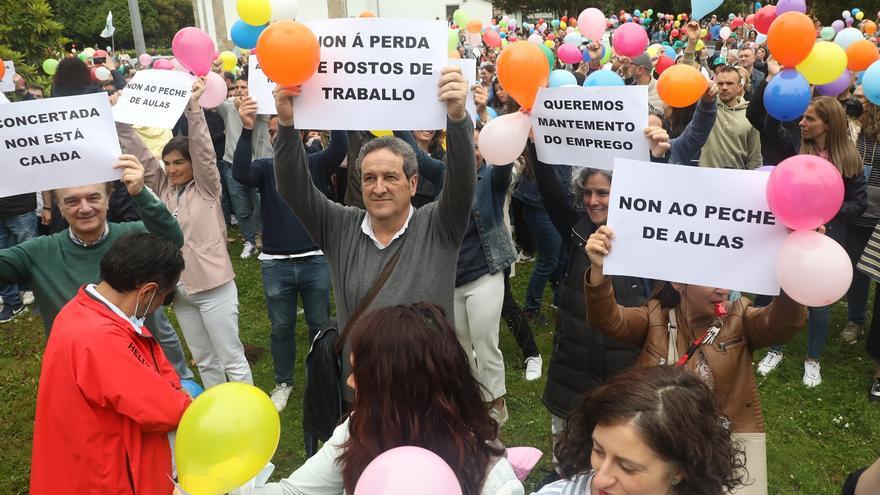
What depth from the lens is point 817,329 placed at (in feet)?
16.0

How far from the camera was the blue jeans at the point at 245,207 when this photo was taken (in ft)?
25.8

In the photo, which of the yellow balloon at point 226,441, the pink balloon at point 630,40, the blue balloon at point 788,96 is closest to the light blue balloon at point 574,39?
the pink balloon at point 630,40

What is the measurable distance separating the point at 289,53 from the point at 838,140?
12.7ft

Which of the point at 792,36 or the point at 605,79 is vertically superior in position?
the point at 792,36

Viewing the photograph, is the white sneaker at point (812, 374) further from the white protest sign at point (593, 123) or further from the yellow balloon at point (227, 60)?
the yellow balloon at point (227, 60)

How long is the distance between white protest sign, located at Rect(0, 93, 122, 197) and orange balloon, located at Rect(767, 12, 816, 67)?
4133 mm

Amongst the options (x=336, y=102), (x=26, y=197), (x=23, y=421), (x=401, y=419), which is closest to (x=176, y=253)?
(x=336, y=102)

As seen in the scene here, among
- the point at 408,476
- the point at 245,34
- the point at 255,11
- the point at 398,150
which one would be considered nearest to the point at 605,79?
the point at 255,11

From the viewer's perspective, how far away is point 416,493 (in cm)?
141

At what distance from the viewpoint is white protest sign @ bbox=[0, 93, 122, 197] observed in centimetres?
299

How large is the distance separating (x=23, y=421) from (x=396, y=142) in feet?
12.2

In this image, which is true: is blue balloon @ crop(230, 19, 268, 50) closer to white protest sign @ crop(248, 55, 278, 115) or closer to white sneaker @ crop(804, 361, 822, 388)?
white protest sign @ crop(248, 55, 278, 115)

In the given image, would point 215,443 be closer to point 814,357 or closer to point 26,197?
point 814,357

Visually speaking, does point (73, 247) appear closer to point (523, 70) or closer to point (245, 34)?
point (523, 70)
